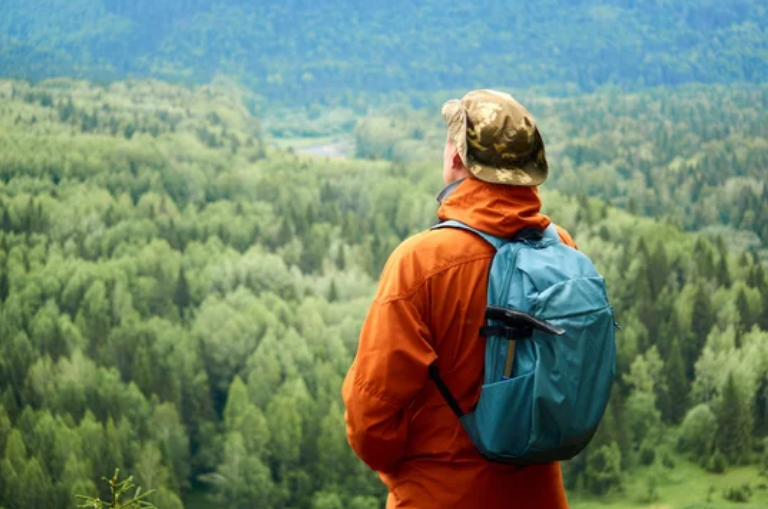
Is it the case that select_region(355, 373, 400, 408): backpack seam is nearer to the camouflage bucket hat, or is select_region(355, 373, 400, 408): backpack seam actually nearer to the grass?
the camouflage bucket hat

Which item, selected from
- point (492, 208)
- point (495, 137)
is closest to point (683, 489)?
point (492, 208)

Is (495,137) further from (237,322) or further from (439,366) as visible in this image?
(237,322)

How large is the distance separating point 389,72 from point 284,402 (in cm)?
12816

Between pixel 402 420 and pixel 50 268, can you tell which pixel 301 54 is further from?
pixel 402 420

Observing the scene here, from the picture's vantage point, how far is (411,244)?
4473 millimetres

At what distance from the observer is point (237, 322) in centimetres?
6331

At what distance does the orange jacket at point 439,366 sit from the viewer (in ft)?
14.6

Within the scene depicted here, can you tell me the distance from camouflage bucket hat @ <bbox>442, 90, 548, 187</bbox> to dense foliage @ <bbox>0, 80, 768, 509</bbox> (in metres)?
40.5

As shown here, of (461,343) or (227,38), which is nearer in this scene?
(461,343)

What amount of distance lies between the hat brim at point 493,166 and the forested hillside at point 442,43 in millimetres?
148390

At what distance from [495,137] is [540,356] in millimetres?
1094

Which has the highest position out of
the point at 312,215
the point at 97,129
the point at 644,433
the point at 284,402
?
the point at 97,129

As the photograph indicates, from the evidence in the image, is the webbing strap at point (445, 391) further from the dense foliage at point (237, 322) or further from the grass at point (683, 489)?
the grass at point (683, 489)

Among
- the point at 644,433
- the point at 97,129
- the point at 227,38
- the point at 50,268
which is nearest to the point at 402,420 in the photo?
the point at 644,433
